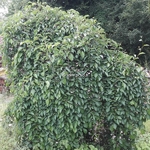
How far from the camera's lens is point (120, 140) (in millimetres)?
2445

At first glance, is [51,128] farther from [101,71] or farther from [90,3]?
[90,3]

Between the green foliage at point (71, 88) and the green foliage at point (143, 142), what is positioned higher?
the green foliage at point (71, 88)

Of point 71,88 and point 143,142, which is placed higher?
point 71,88

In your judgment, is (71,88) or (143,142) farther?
(143,142)

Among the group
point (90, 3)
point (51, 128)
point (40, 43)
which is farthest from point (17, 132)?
point (90, 3)

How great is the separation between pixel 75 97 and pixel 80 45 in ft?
1.70

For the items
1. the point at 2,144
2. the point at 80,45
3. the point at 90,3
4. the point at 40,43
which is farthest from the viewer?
the point at 90,3

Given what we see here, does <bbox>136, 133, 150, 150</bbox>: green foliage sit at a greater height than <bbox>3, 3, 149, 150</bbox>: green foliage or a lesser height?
lesser

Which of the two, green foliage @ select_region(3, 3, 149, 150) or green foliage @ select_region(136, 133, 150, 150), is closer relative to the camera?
green foliage @ select_region(3, 3, 149, 150)

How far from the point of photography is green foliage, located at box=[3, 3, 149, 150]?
7.32ft

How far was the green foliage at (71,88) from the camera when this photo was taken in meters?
2.23

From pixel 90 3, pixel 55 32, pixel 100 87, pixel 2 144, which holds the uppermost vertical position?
pixel 90 3

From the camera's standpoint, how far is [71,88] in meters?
2.23

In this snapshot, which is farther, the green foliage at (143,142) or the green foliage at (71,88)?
the green foliage at (143,142)
